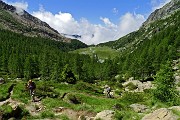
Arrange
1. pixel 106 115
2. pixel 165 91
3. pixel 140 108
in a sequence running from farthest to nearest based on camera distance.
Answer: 1. pixel 165 91
2. pixel 140 108
3. pixel 106 115

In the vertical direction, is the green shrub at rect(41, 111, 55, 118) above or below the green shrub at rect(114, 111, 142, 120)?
below

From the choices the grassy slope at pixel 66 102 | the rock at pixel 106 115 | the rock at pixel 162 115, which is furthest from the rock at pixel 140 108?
the rock at pixel 162 115

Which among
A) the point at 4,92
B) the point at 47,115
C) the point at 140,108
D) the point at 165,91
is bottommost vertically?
the point at 140,108

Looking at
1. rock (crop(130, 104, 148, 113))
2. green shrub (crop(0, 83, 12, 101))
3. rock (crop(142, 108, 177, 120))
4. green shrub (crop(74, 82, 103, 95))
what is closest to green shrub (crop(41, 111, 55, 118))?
green shrub (crop(0, 83, 12, 101))

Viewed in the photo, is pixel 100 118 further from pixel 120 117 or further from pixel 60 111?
pixel 60 111

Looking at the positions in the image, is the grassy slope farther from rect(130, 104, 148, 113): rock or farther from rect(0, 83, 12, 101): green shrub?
rect(130, 104, 148, 113): rock

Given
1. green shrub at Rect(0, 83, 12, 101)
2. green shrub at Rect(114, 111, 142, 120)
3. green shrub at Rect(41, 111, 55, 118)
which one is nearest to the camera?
green shrub at Rect(114, 111, 142, 120)

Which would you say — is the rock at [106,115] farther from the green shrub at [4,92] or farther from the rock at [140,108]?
the green shrub at [4,92]

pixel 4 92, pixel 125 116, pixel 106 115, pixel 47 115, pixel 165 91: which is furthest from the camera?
pixel 165 91

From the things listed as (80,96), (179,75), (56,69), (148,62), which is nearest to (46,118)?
(80,96)

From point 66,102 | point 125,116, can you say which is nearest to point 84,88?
point 66,102

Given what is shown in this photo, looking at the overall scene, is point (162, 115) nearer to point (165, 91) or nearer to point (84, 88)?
point (165, 91)

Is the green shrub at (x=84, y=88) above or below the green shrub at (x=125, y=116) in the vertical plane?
above

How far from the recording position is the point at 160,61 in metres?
140
